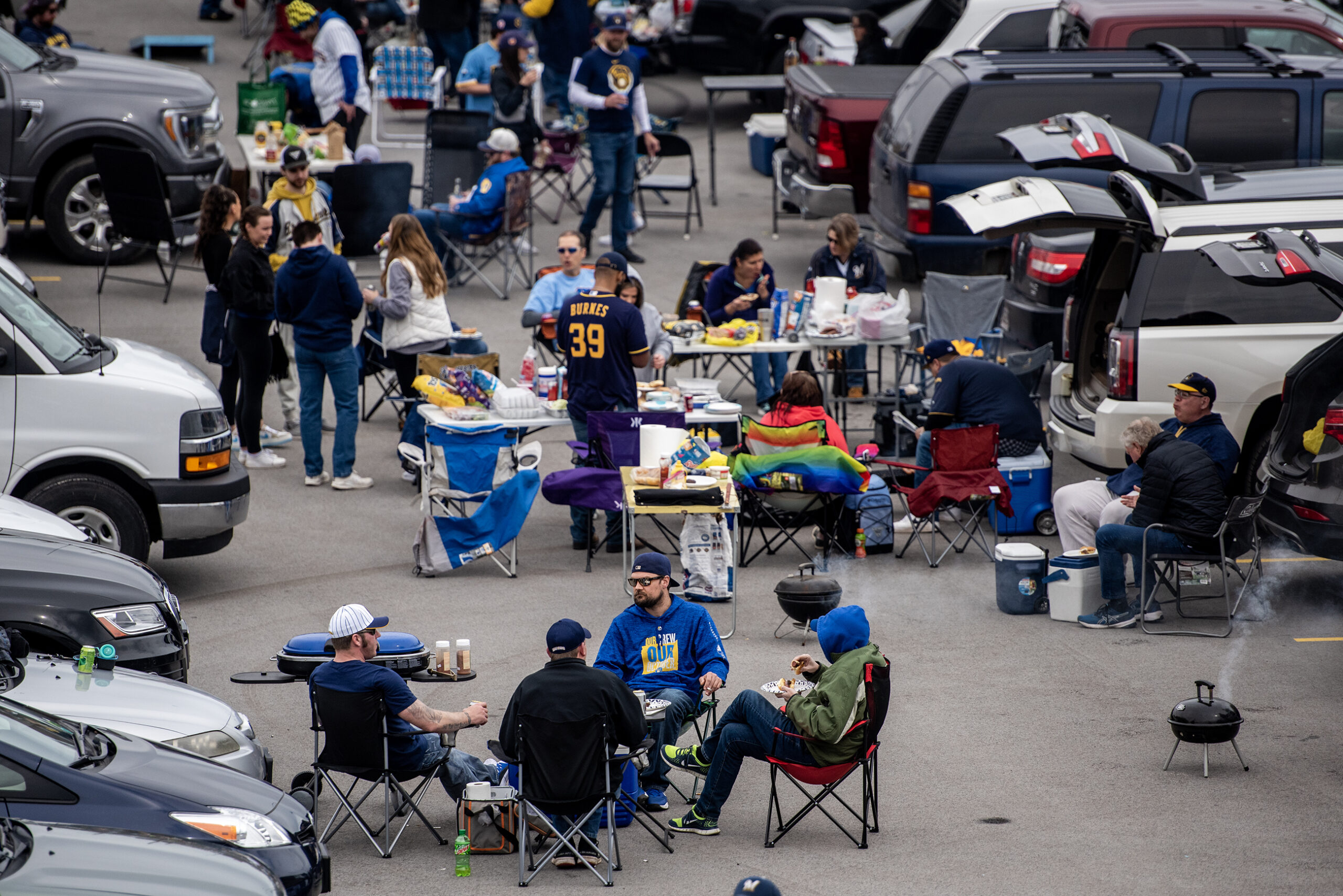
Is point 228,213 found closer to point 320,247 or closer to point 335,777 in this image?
point 320,247

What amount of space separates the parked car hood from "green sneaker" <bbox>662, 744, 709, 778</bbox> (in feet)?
6.36

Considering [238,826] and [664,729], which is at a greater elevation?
[238,826]

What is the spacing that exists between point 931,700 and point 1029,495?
291cm

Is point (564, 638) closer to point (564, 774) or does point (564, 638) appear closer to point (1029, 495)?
point (564, 774)

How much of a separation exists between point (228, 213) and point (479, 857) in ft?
22.1

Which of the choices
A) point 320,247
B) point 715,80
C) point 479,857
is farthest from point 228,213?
point 715,80

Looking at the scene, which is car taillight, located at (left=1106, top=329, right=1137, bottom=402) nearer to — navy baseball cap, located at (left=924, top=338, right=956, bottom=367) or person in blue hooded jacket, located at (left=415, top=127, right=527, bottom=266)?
navy baseball cap, located at (left=924, top=338, right=956, bottom=367)

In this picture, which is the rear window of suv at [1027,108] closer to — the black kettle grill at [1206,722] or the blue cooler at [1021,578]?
the blue cooler at [1021,578]

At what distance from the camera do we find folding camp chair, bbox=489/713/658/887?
6547 millimetres

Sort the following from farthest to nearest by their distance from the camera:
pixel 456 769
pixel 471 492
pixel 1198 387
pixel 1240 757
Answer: pixel 471 492 → pixel 1198 387 → pixel 1240 757 → pixel 456 769

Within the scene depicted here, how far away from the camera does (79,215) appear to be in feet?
51.8

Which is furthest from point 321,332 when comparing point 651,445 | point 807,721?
point 807,721

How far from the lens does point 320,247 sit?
11320 millimetres

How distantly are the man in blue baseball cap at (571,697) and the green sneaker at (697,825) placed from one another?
0.63 metres
